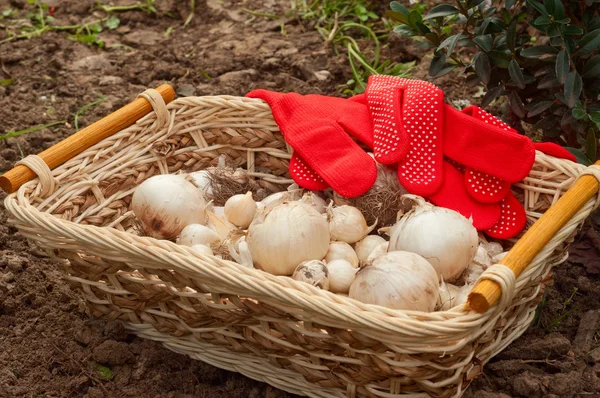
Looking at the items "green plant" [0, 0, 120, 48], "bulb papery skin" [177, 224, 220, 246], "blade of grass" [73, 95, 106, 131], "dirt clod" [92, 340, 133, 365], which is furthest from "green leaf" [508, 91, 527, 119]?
"green plant" [0, 0, 120, 48]

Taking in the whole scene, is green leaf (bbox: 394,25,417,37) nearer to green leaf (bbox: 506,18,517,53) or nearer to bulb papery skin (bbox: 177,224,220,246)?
green leaf (bbox: 506,18,517,53)

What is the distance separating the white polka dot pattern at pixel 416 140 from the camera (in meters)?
2.08

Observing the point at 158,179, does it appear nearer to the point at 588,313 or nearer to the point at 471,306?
the point at 471,306

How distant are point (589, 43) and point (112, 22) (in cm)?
236

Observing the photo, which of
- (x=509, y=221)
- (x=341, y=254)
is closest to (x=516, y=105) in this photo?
(x=509, y=221)

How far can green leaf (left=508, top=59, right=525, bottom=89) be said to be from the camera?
7.16ft

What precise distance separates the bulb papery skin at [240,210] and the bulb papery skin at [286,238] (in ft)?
0.75

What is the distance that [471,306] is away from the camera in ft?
4.87

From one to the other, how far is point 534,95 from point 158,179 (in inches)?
46.0

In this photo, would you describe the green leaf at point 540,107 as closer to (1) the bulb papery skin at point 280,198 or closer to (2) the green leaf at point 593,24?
(2) the green leaf at point 593,24

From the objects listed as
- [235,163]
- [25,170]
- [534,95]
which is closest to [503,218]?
[534,95]

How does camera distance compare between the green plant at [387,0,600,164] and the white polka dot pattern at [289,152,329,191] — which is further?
the white polka dot pattern at [289,152,329,191]

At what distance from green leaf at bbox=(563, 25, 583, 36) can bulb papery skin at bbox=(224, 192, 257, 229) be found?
94 cm

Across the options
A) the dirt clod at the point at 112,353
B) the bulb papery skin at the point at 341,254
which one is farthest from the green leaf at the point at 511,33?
the dirt clod at the point at 112,353
